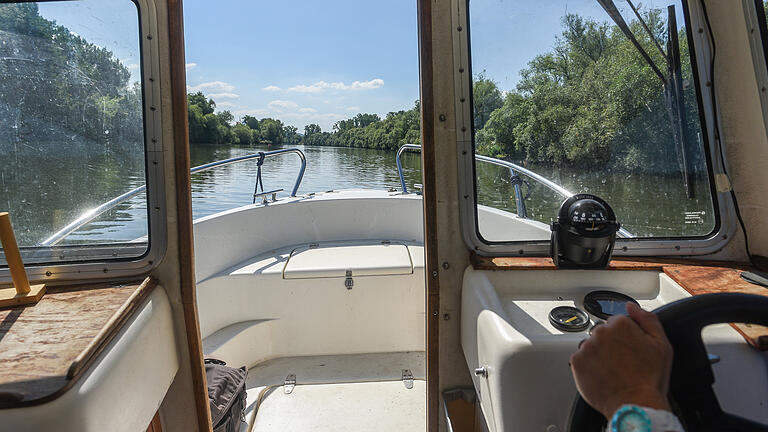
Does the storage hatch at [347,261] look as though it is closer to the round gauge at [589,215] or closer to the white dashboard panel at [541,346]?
the white dashboard panel at [541,346]

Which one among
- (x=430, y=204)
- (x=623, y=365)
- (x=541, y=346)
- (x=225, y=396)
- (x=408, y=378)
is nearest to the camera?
(x=623, y=365)

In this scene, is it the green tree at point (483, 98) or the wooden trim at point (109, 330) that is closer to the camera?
the wooden trim at point (109, 330)

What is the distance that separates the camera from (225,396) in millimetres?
1795

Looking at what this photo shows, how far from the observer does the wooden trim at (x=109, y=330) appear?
0.86 meters

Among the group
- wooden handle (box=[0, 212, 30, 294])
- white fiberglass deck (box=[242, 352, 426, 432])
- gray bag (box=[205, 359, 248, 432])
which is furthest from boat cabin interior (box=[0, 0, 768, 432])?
white fiberglass deck (box=[242, 352, 426, 432])

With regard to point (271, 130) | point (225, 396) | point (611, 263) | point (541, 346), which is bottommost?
point (225, 396)

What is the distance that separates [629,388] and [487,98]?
1.21 m

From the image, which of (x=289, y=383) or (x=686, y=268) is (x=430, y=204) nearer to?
(x=686, y=268)

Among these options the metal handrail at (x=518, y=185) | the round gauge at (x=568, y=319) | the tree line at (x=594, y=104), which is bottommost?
the round gauge at (x=568, y=319)

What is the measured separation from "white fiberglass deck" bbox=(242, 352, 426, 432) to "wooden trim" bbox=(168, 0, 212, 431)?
0.71 metres

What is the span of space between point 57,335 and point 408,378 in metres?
1.77

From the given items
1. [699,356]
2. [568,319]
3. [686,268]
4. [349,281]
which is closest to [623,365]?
[699,356]

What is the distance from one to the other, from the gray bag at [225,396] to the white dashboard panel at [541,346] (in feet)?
3.50

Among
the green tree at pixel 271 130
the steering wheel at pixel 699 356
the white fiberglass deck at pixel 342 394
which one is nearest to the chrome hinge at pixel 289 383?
the white fiberglass deck at pixel 342 394
